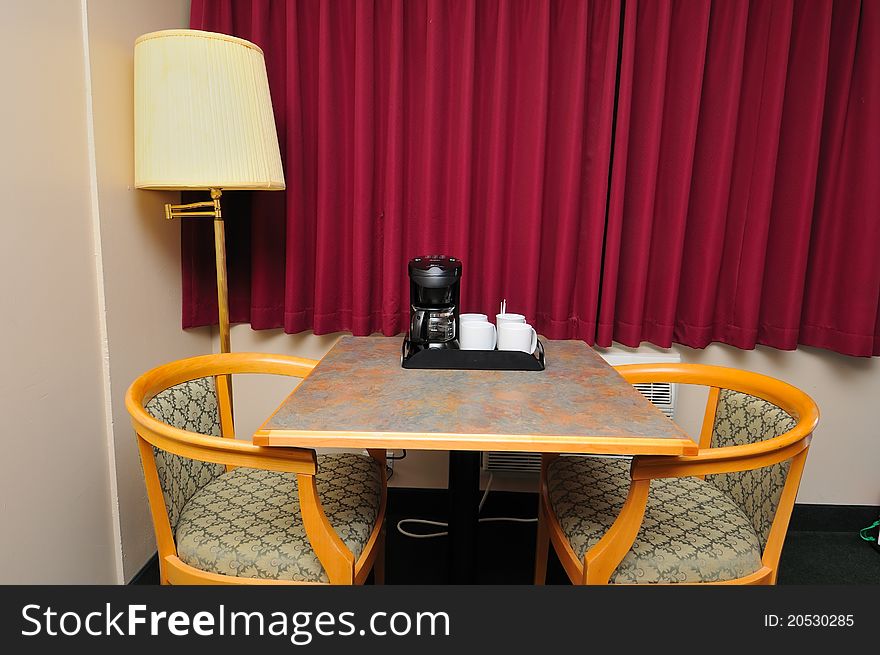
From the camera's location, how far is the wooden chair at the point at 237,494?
114 centimetres

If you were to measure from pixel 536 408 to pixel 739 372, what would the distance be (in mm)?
694

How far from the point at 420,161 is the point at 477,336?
764 millimetres

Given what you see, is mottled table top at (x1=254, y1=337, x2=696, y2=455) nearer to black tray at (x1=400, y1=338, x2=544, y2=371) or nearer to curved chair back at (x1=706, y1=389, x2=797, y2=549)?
black tray at (x1=400, y1=338, x2=544, y2=371)

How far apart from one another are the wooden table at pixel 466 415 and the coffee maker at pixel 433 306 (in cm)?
10

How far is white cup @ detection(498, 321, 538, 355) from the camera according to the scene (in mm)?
1545

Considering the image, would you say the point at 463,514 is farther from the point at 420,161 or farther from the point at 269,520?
the point at 420,161

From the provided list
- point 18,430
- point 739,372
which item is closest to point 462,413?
point 739,372

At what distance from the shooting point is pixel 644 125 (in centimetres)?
198

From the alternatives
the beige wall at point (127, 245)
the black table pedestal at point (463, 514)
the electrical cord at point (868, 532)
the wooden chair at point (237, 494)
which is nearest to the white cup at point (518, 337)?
the black table pedestal at point (463, 514)

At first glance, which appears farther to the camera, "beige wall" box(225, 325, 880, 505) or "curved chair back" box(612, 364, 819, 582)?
"beige wall" box(225, 325, 880, 505)

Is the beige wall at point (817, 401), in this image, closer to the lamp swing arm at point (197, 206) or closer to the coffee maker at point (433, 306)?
the lamp swing arm at point (197, 206)

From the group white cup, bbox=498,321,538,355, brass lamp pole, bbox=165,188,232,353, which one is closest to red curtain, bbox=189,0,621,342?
brass lamp pole, bbox=165,188,232,353

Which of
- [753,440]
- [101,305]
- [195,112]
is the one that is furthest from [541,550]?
[195,112]

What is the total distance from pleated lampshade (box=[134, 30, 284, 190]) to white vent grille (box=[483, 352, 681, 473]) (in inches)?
50.3
